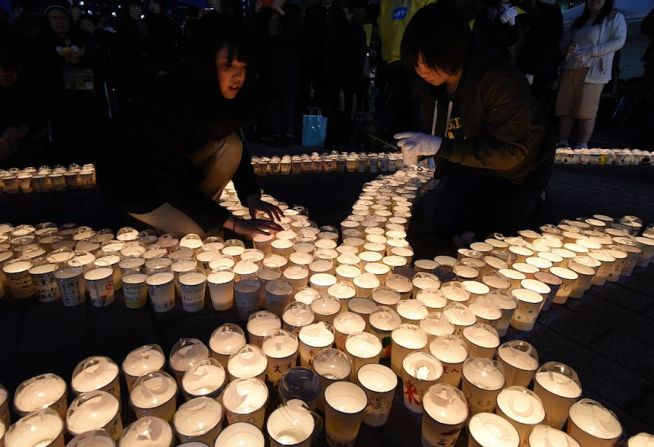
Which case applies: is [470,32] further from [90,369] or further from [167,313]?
[90,369]

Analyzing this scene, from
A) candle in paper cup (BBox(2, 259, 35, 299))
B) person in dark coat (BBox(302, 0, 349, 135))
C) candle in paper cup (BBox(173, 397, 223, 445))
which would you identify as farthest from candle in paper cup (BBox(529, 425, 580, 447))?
person in dark coat (BBox(302, 0, 349, 135))

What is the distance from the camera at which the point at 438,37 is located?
2.11 m

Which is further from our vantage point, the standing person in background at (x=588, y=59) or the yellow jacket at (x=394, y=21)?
the standing person in background at (x=588, y=59)

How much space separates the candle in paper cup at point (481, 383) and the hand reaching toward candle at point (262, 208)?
1597 mm

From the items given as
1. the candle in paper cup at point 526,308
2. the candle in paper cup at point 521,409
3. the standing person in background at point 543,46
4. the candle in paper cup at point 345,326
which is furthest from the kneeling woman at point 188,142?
the standing person in background at point 543,46

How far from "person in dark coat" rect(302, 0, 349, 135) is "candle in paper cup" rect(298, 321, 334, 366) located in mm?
5564

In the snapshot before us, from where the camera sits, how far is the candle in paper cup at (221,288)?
1.92 m

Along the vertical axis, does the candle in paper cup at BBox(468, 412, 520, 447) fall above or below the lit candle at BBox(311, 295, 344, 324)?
below

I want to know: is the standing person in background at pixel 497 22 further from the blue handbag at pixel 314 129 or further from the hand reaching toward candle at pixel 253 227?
the hand reaching toward candle at pixel 253 227

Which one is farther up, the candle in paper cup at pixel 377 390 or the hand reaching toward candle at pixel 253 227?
the hand reaching toward candle at pixel 253 227

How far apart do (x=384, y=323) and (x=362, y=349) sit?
160 mm

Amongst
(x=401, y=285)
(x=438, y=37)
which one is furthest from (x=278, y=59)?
(x=401, y=285)

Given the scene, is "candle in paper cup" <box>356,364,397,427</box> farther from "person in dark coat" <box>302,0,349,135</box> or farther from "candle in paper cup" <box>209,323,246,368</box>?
"person in dark coat" <box>302,0,349,135</box>

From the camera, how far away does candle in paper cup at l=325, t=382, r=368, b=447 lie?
1176 millimetres
